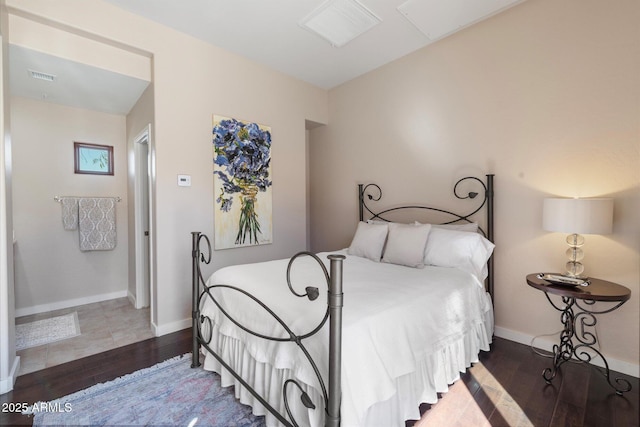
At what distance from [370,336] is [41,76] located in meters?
3.56

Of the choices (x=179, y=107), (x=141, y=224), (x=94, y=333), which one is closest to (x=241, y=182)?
(x=179, y=107)

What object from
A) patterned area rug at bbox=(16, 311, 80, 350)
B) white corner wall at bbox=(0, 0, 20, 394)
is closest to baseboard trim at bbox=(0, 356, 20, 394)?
white corner wall at bbox=(0, 0, 20, 394)

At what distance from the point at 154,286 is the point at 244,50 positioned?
255cm

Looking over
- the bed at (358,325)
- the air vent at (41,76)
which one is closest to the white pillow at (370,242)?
the bed at (358,325)

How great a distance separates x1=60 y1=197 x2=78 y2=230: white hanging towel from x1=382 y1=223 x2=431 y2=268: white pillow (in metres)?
3.58

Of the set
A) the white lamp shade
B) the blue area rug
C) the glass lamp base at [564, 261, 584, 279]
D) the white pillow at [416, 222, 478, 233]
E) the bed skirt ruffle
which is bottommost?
the blue area rug

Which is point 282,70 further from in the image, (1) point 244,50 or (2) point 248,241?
(2) point 248,241

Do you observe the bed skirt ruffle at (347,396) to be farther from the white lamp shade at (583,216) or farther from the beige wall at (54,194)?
the beige wall at (54,194)

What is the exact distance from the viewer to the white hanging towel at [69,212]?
3326 mm

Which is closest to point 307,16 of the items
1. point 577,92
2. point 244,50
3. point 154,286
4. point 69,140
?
point 244,50

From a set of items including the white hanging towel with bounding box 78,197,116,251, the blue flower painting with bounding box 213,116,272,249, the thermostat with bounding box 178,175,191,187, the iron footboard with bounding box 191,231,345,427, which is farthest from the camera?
the white hanging towel with bounding box 78,197,116,251

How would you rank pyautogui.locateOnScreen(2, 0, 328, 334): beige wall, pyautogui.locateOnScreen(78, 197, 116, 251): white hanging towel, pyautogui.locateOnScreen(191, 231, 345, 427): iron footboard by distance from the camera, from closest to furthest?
pyautogui.locateOnScreen(191, 231, 345, 427): iron footboard
pyautogui.locateOnScreen(2, 0, 328, 334): beige wall
pyautogui.locateOnScreen(78, 197, 116, 251): white hanging towel

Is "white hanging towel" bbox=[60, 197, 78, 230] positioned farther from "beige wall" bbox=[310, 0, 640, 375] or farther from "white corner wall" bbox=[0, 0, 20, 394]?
"beige wall" bbox=[310, 0, 640, 375]

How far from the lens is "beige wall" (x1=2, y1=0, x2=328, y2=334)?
92.2 inches
